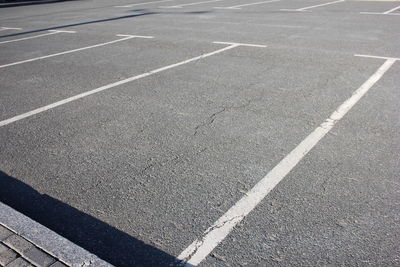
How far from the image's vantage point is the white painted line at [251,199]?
3.10 m

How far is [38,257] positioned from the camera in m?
2.92

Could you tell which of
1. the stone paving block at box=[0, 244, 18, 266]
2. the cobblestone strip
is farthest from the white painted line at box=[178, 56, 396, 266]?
the stone paving block at box=[0, 244, 18, 266]

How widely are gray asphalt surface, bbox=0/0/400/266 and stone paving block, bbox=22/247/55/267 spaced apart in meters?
0.34

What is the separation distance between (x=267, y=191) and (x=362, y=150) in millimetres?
1382

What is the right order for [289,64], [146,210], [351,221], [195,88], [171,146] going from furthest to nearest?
[289,64] < [195,88] < [171,146] < [146,210] < [351,221]

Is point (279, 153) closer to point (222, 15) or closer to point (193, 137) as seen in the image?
point (193, 137)

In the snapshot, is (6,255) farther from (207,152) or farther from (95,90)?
(95,90)

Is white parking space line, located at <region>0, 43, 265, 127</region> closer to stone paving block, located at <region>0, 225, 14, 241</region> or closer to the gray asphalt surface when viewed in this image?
the gray asphalt surface

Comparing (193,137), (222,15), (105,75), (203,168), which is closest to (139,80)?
(105,75)

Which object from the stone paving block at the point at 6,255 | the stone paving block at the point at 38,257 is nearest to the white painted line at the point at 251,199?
the stone paving block at the point at 38,257

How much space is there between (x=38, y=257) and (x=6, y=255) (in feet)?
0.82

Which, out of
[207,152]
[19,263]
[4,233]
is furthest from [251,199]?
[4,233]

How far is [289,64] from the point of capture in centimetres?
794

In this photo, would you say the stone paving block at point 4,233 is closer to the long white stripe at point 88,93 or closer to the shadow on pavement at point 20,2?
the long white stripe at point 88,93
